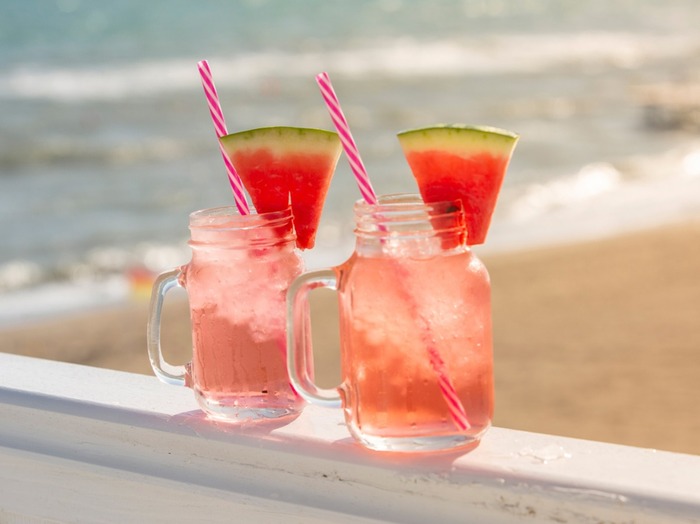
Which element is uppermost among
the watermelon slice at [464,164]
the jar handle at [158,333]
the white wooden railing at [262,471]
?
the watermelon slice at [464,164]

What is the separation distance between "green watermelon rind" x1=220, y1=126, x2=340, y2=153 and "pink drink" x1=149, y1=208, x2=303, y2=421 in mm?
87

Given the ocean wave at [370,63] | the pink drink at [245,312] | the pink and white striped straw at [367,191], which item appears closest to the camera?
the pink and white striped straw at [367,191]

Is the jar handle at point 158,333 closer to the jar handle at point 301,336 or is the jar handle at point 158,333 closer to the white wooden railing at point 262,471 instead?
the white wooden railing at point 262,471

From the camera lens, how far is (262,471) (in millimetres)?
1166

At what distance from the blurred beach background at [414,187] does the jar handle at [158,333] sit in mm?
3783

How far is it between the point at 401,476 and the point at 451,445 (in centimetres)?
10

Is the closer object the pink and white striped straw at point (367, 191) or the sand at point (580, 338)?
the pink and white striped straw at point (367, 191)

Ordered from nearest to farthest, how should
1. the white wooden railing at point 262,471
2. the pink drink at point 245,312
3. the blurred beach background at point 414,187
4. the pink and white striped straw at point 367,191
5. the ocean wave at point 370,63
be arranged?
the white wooden railing at point 262,471
the pink and white striped straw at point 367,191
the pink drink at point 245,312
the blurred beach background at point 414,187
the ocean wave at point 370,63

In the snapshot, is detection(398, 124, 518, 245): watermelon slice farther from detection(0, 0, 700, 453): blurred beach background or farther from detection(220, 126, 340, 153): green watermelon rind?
detection(0, 0, 700, 453): blurred beach background

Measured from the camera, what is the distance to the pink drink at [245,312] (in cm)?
132

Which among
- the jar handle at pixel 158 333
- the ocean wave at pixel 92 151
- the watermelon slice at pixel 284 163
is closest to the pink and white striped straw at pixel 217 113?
the watermelon slice at pixel 284 163

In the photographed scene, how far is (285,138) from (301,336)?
25cm

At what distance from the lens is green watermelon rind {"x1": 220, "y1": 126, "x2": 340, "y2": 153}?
1.33 meters

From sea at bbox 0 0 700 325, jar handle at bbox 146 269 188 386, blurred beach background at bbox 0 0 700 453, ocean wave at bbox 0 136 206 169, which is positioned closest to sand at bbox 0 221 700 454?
blurred beach background at bbox 0 0 700 453
